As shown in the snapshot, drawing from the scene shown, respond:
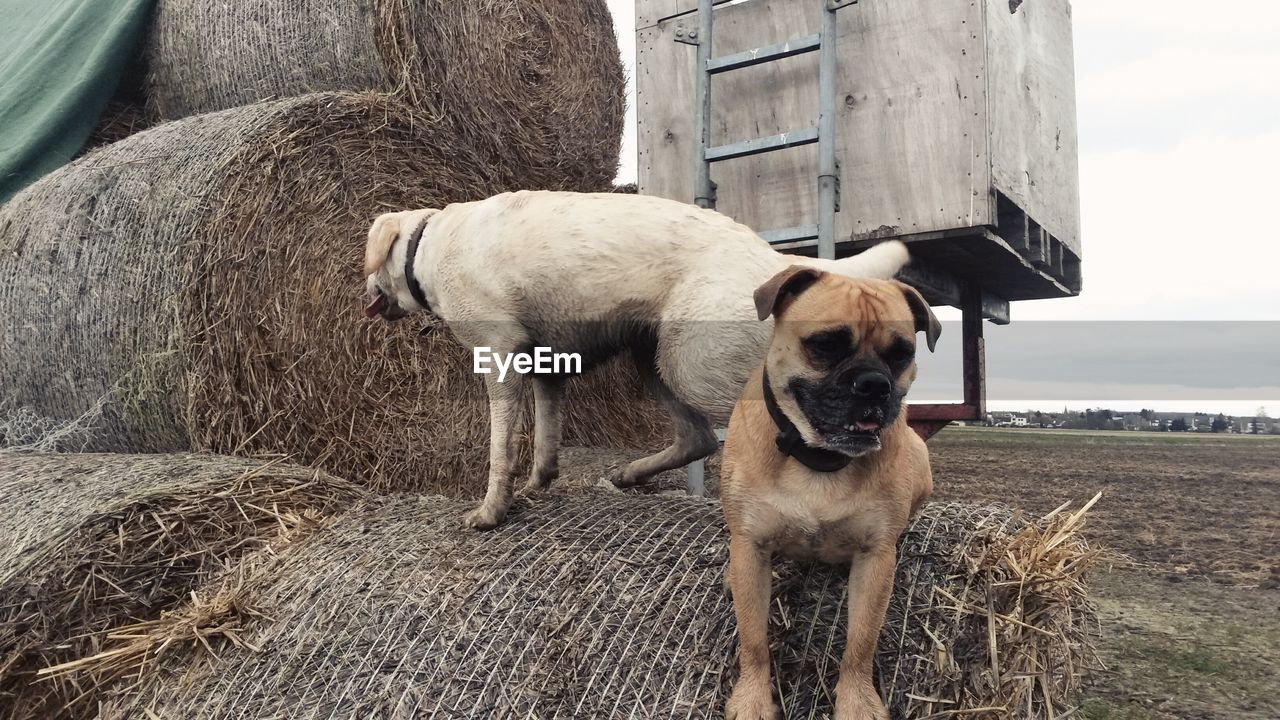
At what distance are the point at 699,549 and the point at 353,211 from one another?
211 centimetres

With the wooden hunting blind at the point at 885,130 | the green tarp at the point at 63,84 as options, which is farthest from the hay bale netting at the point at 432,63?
the wooden hunting blind at the point at 885,130

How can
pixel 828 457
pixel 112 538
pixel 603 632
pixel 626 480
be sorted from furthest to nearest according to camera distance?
pixel 626 480
pixel 112 538
pixel 603 632
pixel 828 457

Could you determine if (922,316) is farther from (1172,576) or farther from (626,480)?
(1172,576)

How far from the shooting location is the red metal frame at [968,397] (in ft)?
12.6

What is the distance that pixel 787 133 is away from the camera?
338cm

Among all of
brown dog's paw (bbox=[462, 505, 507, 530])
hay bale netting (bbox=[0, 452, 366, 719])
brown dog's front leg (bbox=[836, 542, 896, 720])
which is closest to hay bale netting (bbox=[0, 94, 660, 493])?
hay bale netting (bbox=[0, 452, 366, 719])

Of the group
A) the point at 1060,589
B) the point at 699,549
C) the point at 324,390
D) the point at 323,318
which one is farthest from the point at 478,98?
the point at 1060,589

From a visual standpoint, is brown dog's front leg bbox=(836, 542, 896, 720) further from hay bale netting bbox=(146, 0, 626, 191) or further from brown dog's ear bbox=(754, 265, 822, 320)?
hay bale netting bbox=(146, 0, 626, 191)

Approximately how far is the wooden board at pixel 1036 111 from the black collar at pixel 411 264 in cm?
200

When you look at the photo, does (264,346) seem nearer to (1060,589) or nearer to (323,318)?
(323,318)

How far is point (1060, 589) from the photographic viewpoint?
179cm

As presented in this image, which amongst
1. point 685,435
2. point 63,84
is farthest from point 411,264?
point 63,84

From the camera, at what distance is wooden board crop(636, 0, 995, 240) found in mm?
3061

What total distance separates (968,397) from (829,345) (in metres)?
2.84
